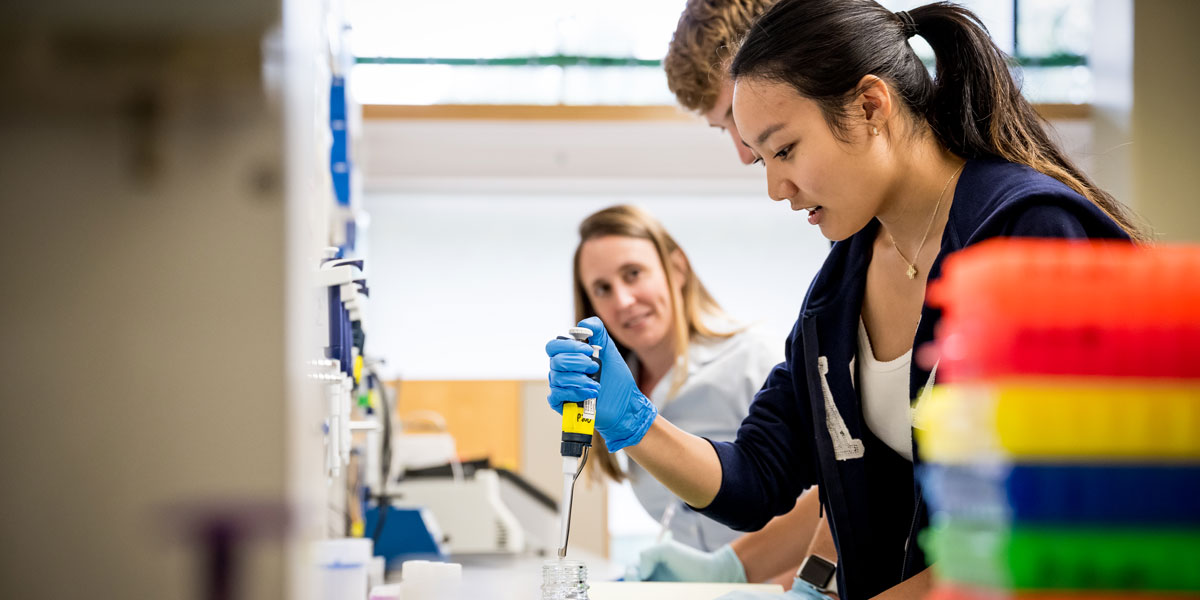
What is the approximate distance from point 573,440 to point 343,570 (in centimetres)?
34

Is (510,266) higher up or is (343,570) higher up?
(510,266)

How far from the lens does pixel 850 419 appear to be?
1312mm

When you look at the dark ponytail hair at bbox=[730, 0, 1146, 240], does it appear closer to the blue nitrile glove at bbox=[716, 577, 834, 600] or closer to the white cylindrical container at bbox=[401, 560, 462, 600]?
the blue nitrile glove at bbox=[716, 577, 834, 600]

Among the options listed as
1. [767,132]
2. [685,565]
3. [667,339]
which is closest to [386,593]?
[685,565]

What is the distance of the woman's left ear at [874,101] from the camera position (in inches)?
47.3

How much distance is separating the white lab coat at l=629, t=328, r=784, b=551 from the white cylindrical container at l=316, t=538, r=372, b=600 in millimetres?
949

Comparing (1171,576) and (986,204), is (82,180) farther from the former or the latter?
(986,204)

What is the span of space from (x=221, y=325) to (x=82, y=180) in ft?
0.48

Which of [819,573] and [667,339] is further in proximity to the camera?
[667,339]

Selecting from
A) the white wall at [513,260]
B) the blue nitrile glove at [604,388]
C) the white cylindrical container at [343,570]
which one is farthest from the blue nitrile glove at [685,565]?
the white wall at [513,260]

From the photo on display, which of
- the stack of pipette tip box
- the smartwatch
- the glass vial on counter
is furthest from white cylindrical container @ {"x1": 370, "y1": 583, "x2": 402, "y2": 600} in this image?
the stack of pipette tip box

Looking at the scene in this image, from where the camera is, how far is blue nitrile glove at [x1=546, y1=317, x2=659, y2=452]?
126 centimetres

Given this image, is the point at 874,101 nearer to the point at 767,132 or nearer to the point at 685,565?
the point at 767,132

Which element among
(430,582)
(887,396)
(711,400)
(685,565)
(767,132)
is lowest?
(685,565)
